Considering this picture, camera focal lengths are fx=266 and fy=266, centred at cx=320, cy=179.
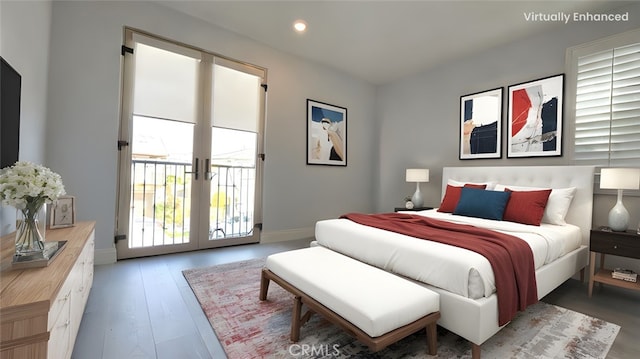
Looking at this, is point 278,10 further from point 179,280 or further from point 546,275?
point 546,275

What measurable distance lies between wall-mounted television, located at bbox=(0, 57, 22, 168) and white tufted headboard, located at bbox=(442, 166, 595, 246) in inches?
182

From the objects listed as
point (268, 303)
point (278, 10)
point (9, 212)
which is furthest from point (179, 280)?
point (278, 10)

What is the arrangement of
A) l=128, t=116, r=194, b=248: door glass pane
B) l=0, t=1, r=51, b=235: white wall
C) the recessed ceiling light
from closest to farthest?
l=0, t=1, r=51, b=235: white wall < l=128, t=116, r=194, b=248: door glass pane < the recessed ceiling light

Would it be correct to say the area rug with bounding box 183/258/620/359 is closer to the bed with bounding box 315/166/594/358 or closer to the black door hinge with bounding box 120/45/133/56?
the bed with bounding box 315/166/594/358

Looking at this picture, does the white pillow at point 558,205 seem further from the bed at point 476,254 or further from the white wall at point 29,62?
the white wall at point 29,62

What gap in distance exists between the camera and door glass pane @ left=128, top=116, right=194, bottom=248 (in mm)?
3213

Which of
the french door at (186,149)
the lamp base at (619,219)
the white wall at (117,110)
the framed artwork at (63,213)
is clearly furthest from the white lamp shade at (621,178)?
the framed artwork at (63,213)

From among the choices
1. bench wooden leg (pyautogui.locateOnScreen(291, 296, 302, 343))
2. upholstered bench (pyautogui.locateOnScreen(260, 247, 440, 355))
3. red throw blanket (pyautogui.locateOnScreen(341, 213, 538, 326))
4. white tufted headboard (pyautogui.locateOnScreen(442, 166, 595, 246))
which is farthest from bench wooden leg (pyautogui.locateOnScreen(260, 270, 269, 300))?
white tufted headboard (pyautogui.locateOnScreen(442, 166, 595, 246))

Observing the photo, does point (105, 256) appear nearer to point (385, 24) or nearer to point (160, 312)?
point (160, 312)

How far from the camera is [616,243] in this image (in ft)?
7.75

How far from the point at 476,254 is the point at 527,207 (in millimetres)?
1643

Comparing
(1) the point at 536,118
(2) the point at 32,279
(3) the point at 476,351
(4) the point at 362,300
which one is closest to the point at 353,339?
(4) the point at 362,300

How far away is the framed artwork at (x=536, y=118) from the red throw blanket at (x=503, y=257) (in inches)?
82.4

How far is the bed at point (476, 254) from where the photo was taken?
1.54m
